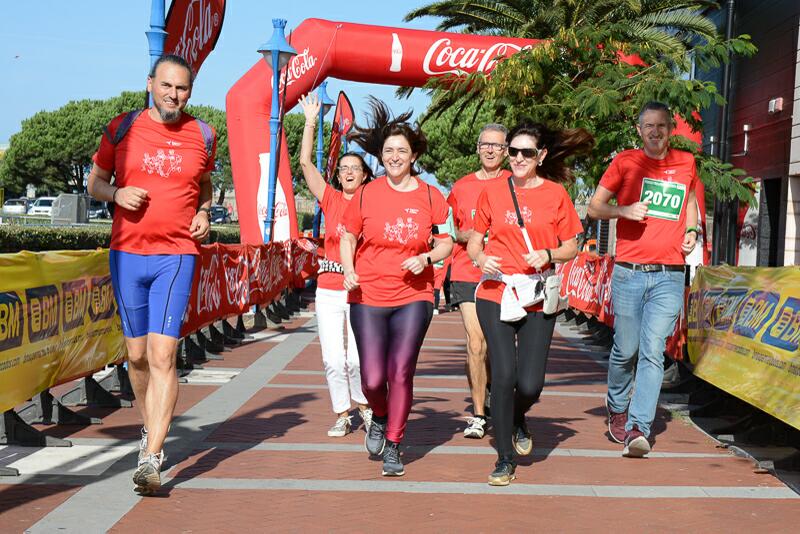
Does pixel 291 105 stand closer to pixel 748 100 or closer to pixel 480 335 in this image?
pixel 748 100

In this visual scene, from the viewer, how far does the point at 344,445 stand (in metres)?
7.51

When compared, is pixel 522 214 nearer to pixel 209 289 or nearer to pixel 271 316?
pixel 209 289

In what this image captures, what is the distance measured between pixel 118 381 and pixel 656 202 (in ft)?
15.8

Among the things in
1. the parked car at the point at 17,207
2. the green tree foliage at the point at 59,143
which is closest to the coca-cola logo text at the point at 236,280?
the parked car at the point at 17,207

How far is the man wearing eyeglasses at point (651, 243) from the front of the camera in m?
7.43

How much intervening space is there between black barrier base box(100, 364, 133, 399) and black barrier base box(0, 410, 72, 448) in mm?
2362

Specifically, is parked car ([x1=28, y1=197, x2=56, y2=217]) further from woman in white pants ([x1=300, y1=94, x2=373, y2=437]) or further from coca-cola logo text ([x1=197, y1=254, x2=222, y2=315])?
woman in white pants ([x1=300, y1=94, x2=373, y2=437])

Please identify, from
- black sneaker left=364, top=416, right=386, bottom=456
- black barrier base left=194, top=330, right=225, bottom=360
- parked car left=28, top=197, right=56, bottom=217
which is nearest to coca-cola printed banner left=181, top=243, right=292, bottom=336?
black barrier base left=194, top=330, right=225, bottom=360

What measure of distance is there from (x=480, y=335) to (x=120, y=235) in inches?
120

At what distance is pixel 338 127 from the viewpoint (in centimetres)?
2580

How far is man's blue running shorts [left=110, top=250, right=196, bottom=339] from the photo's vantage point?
5.95 metres

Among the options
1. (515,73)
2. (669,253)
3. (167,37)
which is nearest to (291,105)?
(515,73)

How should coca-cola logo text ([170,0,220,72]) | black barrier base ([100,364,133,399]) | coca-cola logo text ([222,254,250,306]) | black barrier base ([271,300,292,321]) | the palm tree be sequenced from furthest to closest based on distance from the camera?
the palm tree, black barrier base ([271,300,292,321]), coca-cola logo text ([222,254,250,306]), coca-cola logo text ([170,0,220,72]), black barrier base ([100,364,133,399])

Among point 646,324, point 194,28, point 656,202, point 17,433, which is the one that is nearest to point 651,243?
point 656,202
